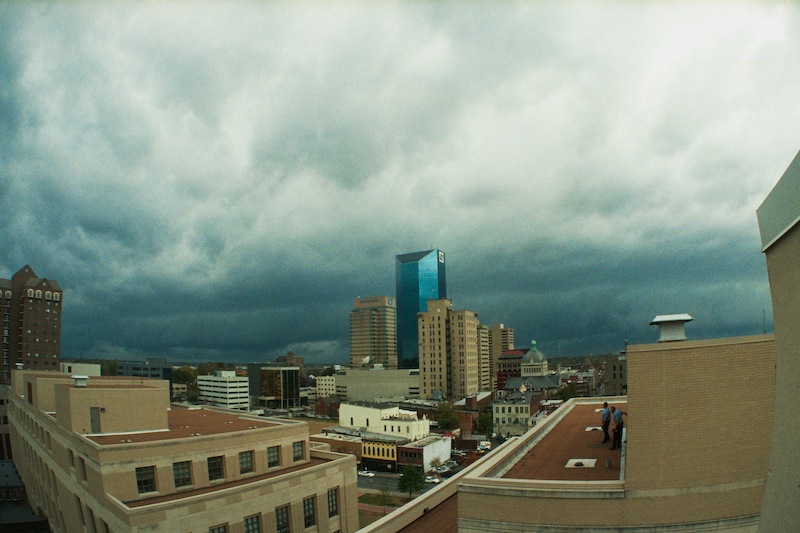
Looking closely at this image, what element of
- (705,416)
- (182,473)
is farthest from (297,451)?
(705,416)

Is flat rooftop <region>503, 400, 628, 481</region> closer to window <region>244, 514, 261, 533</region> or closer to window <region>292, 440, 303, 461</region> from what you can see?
window <region>244, 514, 261, 533</region>

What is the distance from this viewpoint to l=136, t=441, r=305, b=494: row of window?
92.6ft

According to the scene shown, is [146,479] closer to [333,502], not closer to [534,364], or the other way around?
[333,502]

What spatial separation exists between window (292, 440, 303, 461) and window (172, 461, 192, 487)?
8262 mm

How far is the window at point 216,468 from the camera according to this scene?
31311 mm

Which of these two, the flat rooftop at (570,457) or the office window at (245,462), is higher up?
the flat rooftop at (570,457)

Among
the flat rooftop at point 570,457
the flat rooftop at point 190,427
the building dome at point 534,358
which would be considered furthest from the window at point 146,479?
the building dome at point 534,358

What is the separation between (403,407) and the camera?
136625 millimetres

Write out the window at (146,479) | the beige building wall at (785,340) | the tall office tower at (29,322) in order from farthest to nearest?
the tall office tower at (29,322)
the window at (146,479)
the beige building wall at (785,340)

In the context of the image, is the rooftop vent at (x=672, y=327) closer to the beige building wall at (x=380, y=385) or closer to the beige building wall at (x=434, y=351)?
the beige building wall at (x=434, y=351)

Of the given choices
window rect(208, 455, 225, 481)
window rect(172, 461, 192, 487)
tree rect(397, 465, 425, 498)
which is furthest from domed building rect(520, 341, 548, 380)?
window rect(172, 461, 192, 487)

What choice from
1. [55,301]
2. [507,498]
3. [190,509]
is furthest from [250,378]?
A: [507,498]

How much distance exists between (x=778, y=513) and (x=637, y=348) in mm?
7066

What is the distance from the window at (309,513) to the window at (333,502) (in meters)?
1.66
